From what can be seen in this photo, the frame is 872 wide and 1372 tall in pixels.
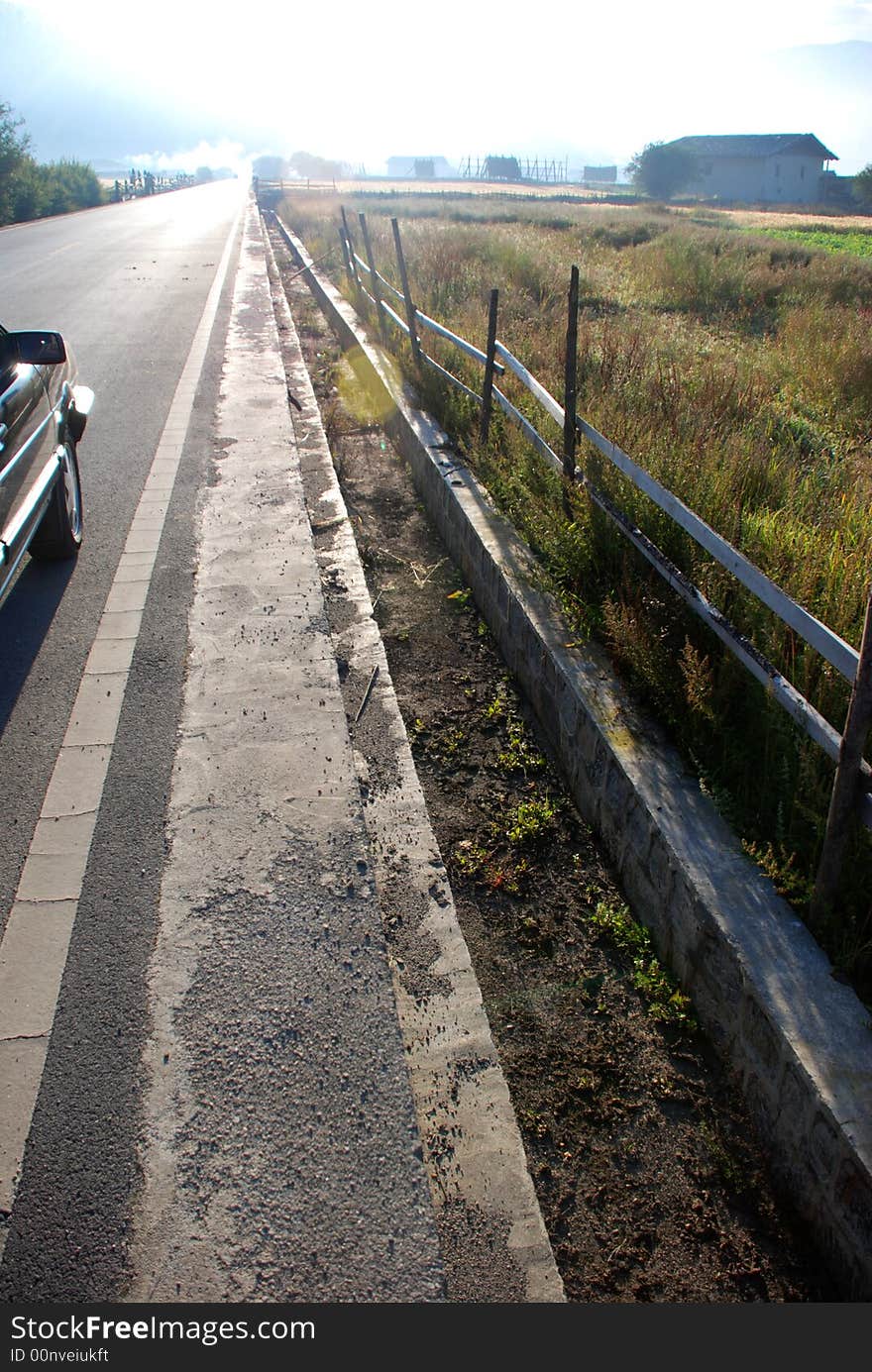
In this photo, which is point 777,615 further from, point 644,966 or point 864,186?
point 864,186

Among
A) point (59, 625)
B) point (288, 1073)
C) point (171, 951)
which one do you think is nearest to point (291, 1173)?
point (288, 1073)

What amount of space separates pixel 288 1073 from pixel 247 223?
1390 inches

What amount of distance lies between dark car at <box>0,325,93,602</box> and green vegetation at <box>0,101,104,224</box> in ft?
97.6

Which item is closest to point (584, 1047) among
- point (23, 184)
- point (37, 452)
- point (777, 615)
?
point (777, 615)

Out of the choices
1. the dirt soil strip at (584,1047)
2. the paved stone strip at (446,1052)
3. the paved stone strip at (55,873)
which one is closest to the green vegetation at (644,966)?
the dirt soil strip at (584,1047)

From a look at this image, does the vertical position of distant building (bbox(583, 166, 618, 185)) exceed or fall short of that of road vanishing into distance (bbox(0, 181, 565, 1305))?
it exceeds it

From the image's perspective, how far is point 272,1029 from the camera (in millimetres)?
2400

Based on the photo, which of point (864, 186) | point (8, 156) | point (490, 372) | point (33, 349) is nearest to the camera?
point (33, 349)

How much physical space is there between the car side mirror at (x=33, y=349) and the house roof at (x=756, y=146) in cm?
8610

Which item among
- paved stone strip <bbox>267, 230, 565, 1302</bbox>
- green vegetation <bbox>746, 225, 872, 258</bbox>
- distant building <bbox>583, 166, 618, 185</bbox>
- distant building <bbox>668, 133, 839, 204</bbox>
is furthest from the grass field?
distant building <bbox>583, 166, 618, 185</bbox>

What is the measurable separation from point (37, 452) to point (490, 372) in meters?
3.29

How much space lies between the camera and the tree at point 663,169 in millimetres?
81625

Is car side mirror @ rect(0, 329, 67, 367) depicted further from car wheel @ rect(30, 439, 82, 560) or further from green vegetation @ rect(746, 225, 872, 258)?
green vegetation @ rect(746, 225, 872, 258)

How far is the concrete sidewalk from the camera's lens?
6.41ft
